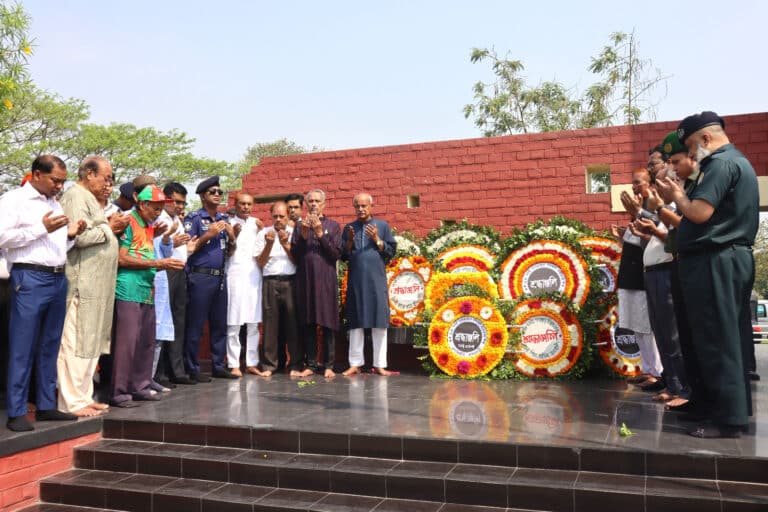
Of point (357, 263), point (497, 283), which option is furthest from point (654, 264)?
point (357, 263)

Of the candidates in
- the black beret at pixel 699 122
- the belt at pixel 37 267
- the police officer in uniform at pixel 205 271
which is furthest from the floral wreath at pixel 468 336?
the belt at pixel 37 267

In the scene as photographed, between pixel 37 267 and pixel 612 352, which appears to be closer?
pixel 37 267

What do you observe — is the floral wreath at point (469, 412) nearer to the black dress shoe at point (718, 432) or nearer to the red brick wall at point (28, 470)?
the black dress shoe at point (718, 432)

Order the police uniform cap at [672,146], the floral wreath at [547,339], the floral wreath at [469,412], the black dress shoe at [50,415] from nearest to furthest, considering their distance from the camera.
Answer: the floral wreath at [469,412] → the black dress shoe at [50,415] → the police uniform cap at [672,146] → the floral wreath at [547,339]

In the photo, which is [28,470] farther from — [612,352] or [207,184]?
[612,352]

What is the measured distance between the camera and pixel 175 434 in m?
4.27

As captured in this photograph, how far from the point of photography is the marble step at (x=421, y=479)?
10.2 ft

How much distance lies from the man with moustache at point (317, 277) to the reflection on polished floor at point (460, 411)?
591mm

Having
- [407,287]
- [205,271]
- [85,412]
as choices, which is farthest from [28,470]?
[407,287]

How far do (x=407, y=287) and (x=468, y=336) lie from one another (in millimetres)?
1024

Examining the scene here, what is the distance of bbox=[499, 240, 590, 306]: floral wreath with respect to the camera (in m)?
6.20

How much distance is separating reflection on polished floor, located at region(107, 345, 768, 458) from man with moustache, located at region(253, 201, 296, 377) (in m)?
0.53

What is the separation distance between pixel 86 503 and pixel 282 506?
4.17 ft

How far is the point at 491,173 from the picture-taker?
7547mm
